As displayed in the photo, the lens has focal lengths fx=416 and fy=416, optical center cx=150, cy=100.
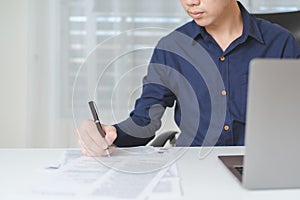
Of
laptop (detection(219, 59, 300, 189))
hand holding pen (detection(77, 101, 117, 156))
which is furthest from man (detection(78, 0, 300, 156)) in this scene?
laptop (detection(219, 59, 300, 189))

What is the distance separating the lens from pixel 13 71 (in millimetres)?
2404

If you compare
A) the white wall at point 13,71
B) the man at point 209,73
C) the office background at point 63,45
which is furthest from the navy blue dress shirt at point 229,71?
the white wall at point 13,71

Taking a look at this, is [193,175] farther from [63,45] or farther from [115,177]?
[63,45]

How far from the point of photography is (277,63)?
1.85ft

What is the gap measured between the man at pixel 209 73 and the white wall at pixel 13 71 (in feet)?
4.34

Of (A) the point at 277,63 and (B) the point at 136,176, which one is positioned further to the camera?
(B) the point at 136,176

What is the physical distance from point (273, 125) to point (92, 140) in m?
0.45

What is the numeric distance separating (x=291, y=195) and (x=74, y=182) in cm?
35

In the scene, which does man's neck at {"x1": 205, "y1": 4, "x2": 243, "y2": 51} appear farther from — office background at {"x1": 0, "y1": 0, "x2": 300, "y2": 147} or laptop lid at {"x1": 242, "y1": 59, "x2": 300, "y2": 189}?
office background at {"x1": 0, "y1": 0, "x2": 300, "y2": 147}

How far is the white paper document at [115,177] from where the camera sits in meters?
0.66

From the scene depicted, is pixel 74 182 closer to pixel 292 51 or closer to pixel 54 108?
pixel 292 51

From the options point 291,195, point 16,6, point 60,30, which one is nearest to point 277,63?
point 291,195

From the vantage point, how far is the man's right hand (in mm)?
921

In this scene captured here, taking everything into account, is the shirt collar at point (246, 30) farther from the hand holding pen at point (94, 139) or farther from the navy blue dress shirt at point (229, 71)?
the hand holding pen at point (94, 139)
